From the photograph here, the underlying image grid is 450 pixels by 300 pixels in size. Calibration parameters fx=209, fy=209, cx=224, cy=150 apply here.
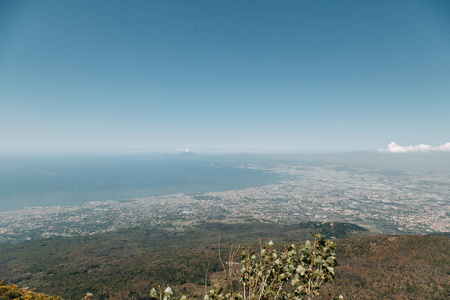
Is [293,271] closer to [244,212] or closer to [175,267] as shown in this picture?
[175,267]

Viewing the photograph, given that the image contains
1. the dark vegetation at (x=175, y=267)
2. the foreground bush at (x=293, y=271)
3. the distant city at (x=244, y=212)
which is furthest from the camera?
the distant city at (x=244, y=212)

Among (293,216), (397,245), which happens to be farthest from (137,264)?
(293,216)

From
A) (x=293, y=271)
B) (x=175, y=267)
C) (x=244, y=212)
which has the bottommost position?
(x=244, y=212)

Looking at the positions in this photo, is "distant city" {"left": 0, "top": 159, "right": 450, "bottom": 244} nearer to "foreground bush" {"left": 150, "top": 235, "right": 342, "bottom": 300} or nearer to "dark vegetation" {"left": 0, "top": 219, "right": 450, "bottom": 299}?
"dark vegetation" {"left": 0, "top": 219, "right": 450, "bottom": 299}

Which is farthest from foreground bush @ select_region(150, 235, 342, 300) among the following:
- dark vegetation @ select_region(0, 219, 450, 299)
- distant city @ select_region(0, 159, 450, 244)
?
distant city @ select_region(0, 159, 450, 244)

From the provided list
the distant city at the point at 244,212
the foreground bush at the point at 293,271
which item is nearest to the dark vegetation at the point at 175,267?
the foreground bush at the point at 293,271

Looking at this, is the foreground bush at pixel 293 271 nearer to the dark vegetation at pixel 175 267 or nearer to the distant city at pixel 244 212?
the dark vegetation at pixel 175 267

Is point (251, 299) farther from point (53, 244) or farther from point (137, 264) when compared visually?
point (53, 244)

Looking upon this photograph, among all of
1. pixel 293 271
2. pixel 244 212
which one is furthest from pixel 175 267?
pixel 244 212
